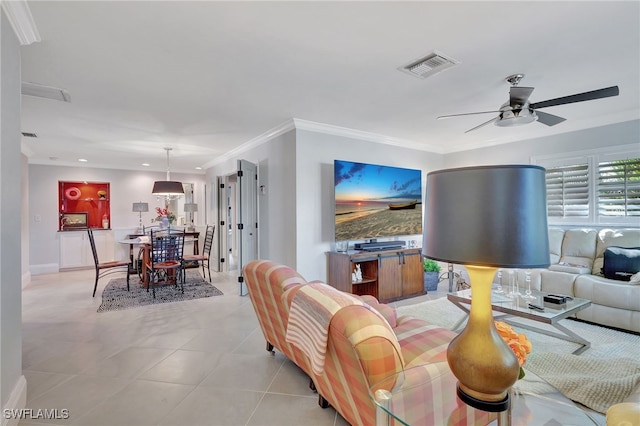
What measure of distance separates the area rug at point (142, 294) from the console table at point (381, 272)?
6.83 ft

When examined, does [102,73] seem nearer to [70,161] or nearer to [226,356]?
[226,356]

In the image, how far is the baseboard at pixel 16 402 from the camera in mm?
1754

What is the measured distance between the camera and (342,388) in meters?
1.62

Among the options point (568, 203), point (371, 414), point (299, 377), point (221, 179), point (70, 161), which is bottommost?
point (299, 377)

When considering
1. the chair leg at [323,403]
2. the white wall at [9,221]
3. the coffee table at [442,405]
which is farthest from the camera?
the chair leg at [323,403]

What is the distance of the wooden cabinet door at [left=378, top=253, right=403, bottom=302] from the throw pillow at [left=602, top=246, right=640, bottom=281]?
237cm

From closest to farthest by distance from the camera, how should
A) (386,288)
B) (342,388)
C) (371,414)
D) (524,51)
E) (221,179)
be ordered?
(371,414) → (342,388) → (524,51) → (386,288) → (221,179)

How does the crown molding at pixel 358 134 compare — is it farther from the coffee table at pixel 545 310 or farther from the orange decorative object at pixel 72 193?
the orange decorative object at pixel 72 193

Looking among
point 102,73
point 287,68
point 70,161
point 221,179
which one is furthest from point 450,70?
point 70,161

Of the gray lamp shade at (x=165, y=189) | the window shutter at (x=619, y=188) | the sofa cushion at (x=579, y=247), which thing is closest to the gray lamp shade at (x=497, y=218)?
the sofa cushion at (x=579, y=247)

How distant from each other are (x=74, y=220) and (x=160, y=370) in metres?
7.21

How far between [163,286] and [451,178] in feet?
18.8

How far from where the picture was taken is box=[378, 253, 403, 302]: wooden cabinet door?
14.4 ft

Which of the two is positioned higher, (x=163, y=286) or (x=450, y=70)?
(x=450, y=70)
